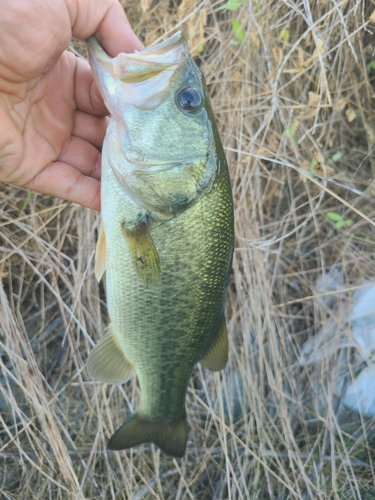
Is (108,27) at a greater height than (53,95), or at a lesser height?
greater

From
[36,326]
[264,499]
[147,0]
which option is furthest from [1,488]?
[147,0]

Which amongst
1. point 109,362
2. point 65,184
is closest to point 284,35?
point 65,184

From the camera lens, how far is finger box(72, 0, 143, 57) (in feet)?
4.89

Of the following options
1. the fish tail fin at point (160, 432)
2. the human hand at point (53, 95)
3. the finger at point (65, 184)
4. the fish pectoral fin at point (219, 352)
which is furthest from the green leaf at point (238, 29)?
the fish tail fin at point (160, 432)

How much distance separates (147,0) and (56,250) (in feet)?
4.63

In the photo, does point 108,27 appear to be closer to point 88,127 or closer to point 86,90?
point 86,90

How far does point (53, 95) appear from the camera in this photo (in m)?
1.73

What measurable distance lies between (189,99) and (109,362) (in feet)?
3.31

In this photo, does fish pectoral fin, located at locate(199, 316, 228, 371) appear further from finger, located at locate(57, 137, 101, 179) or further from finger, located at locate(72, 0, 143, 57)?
finger, located at locate(72, 0, 143, 57)

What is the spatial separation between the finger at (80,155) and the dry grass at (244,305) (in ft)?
1.93

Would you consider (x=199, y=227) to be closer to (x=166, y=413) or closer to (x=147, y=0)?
(x=166, y=413)

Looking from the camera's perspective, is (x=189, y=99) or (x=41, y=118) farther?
(x=41, y=118)

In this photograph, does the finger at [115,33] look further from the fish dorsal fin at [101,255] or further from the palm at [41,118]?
the fish dorsal fin at [101,255]

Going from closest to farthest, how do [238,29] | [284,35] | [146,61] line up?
[146,61] → [238,29] → [284,35]
